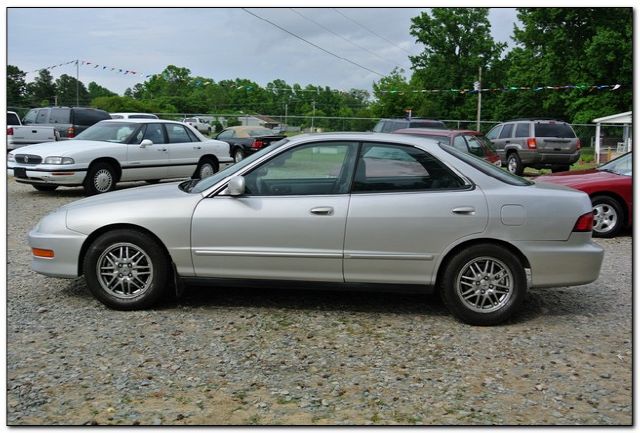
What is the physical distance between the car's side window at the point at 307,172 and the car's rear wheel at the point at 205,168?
30.2 feet

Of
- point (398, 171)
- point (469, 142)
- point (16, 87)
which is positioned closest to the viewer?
point (398, 171)

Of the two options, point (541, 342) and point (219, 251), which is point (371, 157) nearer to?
point (219, 251)

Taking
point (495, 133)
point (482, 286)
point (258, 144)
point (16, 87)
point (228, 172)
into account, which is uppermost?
point (16, 87)

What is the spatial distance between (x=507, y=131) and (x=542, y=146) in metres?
1.57

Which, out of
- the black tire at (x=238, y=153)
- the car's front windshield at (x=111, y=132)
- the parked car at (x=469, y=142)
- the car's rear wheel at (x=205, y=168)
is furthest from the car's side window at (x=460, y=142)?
the black tire at (x=238, y=153)

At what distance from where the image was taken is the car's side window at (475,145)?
45.7 feet

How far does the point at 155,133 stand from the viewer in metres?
13.9

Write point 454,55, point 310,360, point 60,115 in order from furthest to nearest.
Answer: point 454,55
point 60,115
point 310,360

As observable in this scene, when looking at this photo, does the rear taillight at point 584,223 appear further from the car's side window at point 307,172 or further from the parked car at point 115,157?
the parked car at point 115,157

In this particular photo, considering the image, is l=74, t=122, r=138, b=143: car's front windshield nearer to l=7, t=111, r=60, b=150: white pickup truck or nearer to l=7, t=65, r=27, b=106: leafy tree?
l=7, t=111, r=60, b=150: white pickup truck

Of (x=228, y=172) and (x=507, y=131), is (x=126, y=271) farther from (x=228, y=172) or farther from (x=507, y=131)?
(x=507, y=131)

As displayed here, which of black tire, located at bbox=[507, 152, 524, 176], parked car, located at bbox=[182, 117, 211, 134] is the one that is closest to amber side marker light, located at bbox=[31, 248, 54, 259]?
black tire, located at bbox=[507, 152, 524, 176]

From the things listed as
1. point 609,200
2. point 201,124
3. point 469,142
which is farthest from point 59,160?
point 201,124

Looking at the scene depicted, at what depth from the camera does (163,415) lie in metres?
3.59
